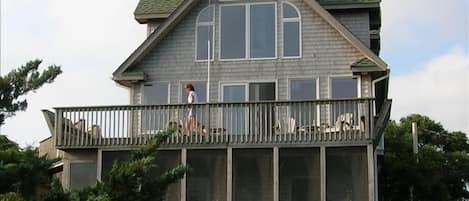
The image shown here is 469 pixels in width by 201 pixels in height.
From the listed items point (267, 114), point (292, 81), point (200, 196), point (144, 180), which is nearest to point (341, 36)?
point (292, 81)

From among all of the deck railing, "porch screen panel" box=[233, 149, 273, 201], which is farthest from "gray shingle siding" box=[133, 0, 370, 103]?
"porch screen panel" box=[233, 149, 273, 201]

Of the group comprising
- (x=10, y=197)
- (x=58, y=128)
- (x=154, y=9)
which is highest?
(x=154, y=9)

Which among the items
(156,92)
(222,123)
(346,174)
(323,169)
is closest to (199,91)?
(156,92)

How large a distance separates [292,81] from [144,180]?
8506 mm

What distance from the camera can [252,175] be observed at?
79.8 feet

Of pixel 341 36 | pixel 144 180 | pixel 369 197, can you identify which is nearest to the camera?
pixel 144 180

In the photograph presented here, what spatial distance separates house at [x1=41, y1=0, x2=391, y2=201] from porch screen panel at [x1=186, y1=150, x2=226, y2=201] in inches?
1.0

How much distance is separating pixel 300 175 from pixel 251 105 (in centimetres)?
218

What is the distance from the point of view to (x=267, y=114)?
2434cm

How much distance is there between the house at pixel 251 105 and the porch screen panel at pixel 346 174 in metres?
0.02

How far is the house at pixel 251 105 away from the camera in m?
23.9

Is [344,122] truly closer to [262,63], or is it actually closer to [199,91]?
[262,63]

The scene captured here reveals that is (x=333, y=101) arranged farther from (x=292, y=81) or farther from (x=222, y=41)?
(x=222, y=41)

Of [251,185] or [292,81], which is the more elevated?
[292,81]
